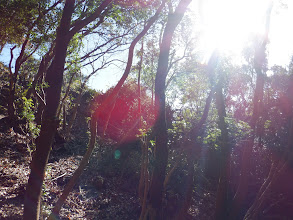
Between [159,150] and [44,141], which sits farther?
[159,150]

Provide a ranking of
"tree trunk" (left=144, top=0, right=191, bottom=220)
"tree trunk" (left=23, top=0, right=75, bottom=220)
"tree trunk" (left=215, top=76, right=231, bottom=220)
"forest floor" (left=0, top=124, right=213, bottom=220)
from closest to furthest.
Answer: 1. "tree trunk" (left=23, top=0, right=75, bottom=220)
2. "tree trunk" (left=144, top=0, right=191, bottom=220)
3. "forest floor" (left=0, top=124, right=213, bottom=220)
4. "tree trunk" (left=215, top=76, right=231, bottom=220)

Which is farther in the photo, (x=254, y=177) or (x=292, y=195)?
(x=254, y=177)

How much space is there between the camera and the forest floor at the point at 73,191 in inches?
284

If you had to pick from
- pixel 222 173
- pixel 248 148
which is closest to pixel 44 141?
pixel 222 173

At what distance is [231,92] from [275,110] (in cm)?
666

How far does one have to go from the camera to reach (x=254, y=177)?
11234 millimetres

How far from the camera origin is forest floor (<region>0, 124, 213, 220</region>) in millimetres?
7215

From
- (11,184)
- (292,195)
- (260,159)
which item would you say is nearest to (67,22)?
(11,184)

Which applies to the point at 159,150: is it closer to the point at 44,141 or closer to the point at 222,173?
the point at 44,141

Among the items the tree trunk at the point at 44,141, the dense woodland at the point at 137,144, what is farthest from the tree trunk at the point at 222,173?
the tree trunk at the point at 44,141

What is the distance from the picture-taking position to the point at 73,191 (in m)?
9.34

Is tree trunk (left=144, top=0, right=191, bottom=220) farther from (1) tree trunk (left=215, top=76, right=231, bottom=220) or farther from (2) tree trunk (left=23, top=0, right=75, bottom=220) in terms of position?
(2) tree trunk (left=23, top=0, right=75, bottom=220)

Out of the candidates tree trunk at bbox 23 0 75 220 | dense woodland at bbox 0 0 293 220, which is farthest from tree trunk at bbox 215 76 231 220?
tree trunk at bbox 23 0 75 220

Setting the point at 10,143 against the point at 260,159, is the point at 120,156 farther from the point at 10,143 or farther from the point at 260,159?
the point at 260,159
